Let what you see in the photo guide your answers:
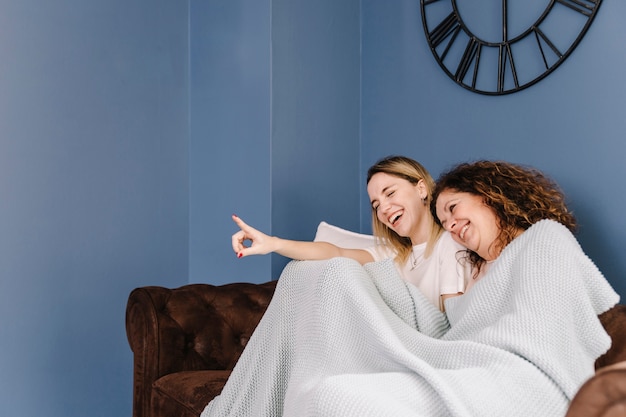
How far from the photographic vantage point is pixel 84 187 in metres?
2.54

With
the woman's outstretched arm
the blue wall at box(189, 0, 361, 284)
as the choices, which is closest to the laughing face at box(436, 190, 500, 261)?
the woman's outstretched arm

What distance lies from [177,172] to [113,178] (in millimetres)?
316

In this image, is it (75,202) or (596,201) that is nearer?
(596,201)

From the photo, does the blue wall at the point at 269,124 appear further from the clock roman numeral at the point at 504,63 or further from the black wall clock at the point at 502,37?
the clock roman numeral at the point at 504,63

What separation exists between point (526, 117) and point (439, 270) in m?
0.61

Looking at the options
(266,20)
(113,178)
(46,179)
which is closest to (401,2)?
(266,20)

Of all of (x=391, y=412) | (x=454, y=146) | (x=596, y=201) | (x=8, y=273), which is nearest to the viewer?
(x=391, y=412)

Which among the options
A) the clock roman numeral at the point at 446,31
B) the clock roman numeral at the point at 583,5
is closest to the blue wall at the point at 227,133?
the clock roman numeral at the point at 446,31

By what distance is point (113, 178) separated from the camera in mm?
2633

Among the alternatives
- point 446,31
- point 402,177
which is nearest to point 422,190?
point 402,177

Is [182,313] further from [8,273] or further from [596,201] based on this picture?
[596,201]

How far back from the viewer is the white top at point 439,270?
6.55 ft

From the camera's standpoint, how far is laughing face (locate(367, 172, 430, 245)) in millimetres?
2182

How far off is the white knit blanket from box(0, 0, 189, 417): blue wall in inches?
Result: 34.2
